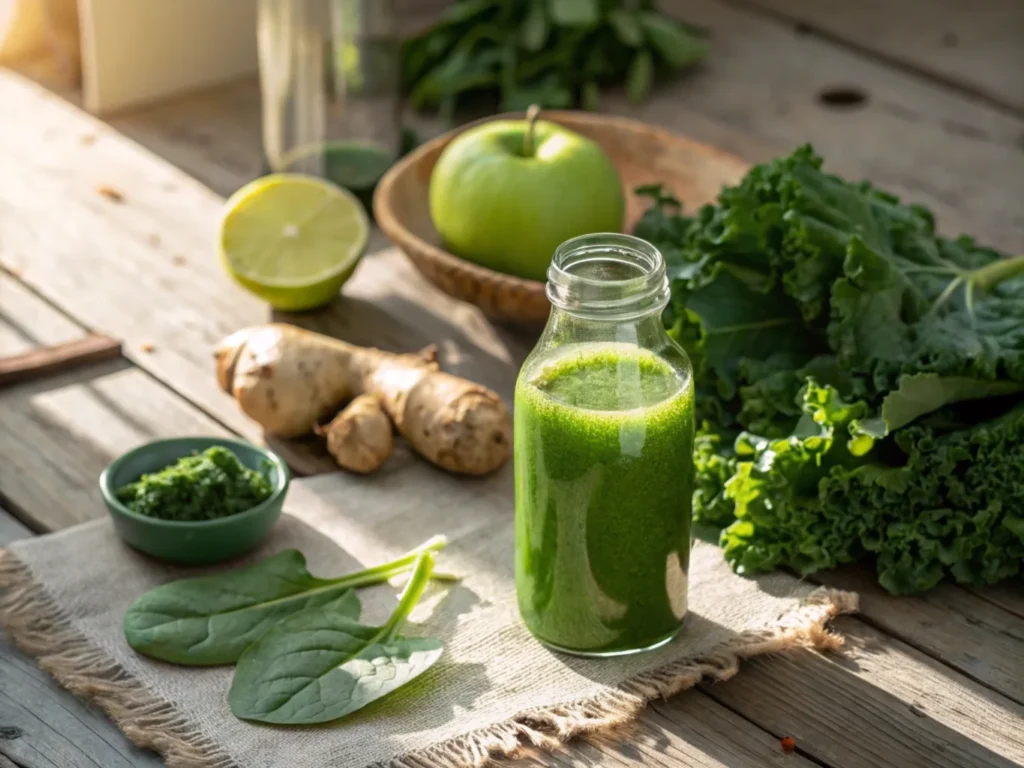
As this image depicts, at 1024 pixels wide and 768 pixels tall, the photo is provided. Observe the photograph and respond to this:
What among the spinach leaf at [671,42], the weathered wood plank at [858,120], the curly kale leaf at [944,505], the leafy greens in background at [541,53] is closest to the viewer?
the curly kale leaf at [944,505]

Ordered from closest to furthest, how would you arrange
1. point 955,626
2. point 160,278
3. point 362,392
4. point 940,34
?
point 955,626 < point 362,392 < point 160,278 < point 940,34

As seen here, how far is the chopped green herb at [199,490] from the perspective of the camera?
1.61 meters

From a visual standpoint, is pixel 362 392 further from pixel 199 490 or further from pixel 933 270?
pixel 933 270

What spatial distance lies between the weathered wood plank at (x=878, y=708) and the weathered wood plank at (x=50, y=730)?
1.87 ft

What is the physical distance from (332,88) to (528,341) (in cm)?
61

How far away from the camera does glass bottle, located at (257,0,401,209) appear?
93.1 inches

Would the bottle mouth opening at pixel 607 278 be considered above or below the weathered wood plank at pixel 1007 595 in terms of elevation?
above

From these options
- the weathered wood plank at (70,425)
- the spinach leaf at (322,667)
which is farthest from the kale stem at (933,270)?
the weathered wood plank at (70,425)

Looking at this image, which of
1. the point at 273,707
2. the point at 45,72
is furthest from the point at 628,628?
the point at 45,72

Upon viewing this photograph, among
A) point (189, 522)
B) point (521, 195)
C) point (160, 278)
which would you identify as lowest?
point (160, 278)

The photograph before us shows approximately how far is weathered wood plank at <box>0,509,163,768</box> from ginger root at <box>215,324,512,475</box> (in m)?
0.48

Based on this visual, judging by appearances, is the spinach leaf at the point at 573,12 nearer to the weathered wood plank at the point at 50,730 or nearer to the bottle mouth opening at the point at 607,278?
the bottle mouth opening at the point at 607,278

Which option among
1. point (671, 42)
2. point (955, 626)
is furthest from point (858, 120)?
point (955, 626)

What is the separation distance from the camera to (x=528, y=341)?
2105mm
